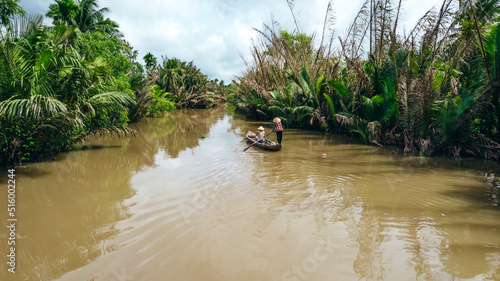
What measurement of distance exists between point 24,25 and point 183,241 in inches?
278

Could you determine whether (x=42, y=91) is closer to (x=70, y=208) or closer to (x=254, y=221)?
(x=70, y=208)

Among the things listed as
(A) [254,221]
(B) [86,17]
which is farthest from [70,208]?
(B) [86,17]

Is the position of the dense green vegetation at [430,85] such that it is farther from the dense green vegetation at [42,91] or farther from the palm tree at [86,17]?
the palm tree at [86,17]

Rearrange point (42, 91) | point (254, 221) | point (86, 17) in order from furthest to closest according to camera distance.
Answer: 1. point (86, 17)
2. point (42, 91)
3. point (254, 221)

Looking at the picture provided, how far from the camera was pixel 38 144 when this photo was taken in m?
8.17

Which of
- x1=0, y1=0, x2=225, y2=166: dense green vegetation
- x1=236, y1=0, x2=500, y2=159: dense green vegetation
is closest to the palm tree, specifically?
x1=0, y1=0, x2=225, y2=166: dense green vegetation

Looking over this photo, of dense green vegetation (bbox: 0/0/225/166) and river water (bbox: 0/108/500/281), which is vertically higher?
dense green vegetation (bbox: 0/0/225/166)

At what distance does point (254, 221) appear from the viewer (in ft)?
15.8

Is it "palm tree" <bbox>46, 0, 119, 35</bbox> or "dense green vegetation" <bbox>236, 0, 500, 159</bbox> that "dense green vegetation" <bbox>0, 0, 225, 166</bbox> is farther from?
"palm tree" <bbox>46, 0, 119, 35</bbox>

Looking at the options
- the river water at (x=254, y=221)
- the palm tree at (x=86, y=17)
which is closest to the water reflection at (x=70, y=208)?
the river water at (x=254, y=221)

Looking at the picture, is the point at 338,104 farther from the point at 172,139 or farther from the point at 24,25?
the point at 24,25

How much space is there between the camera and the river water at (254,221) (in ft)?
11.6

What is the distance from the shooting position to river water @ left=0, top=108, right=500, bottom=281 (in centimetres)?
353

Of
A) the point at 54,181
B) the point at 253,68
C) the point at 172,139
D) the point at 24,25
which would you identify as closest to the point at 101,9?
the point at 253,68
